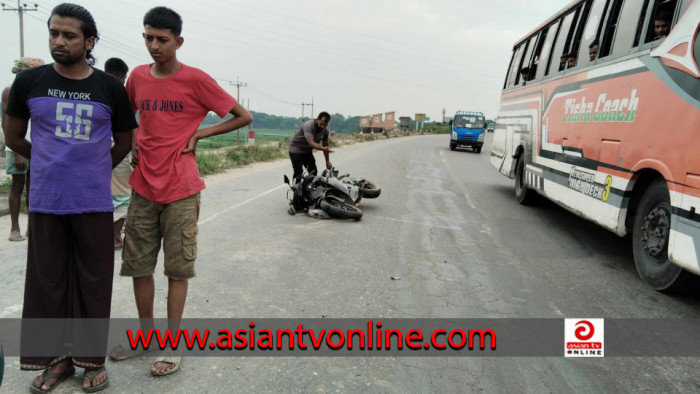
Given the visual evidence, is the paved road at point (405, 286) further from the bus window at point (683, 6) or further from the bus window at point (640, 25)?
the bus window at point (683, 6)

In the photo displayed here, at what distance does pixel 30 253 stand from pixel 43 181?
425mm

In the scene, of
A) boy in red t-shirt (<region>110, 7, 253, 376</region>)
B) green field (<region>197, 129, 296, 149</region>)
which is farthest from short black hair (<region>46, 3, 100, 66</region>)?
green field (<region>197, 129, 296, 149</region>)

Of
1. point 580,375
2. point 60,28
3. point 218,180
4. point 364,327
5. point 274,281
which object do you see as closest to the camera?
point 60,28

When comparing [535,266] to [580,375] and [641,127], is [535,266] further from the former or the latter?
[580,375]

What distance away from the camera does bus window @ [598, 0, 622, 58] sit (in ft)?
20.3

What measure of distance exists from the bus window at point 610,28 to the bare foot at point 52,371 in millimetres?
6528

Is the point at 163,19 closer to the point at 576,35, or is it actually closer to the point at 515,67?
the point at 576,35

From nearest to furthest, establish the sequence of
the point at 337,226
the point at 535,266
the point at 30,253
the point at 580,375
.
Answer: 1. the point at 30,253
2. the point at 580,375
3. the point at 535,266
4. the point at 337,226

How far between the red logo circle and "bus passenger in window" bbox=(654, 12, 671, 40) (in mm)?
3025

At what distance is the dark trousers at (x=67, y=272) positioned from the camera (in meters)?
2.64

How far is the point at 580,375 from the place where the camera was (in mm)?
3029

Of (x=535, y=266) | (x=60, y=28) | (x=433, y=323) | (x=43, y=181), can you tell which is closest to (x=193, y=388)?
(x=43, y=181)

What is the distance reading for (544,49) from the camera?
9.36 m

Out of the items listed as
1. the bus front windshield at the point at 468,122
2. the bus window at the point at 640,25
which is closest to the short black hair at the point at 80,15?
the bus window at the point at 640,25
